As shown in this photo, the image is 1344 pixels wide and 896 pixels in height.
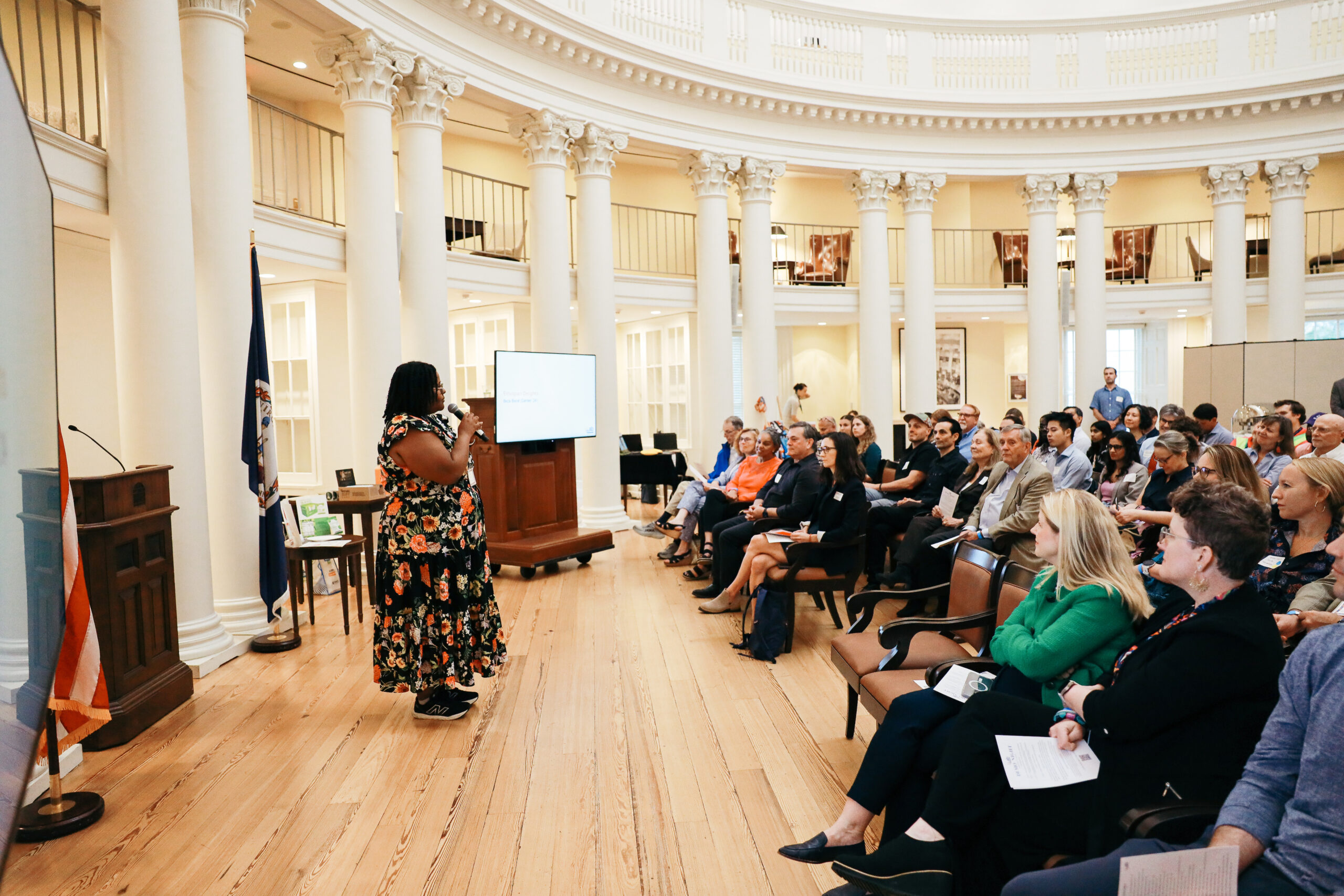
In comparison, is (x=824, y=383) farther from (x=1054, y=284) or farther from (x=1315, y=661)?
(x=1315, y=661)

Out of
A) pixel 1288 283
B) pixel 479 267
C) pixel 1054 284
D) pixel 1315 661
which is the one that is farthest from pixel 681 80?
pixel 1315 661

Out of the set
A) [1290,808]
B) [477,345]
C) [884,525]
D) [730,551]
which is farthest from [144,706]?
[477,345]

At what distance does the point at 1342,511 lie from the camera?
127 inches

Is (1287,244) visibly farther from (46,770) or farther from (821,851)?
(46,770)

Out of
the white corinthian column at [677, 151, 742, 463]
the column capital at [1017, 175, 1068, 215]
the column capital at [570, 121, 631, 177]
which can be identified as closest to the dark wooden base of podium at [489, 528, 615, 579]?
the white corinthian column at [677, 151, 742, 463]

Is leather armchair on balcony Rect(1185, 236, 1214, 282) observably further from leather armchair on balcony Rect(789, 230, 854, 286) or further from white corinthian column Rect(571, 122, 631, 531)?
white corinthian column Rect(571, 122, 631, 531)

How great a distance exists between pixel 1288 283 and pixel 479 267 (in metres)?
11.6

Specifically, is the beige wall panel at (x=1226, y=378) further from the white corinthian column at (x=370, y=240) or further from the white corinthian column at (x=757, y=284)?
the white corinthian column at (x=370, y=240)

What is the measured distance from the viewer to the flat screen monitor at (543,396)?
23.2 feet

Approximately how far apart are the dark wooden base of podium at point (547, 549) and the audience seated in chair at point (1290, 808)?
575 centimetres

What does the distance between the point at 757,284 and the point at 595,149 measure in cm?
294

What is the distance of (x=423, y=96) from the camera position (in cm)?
781

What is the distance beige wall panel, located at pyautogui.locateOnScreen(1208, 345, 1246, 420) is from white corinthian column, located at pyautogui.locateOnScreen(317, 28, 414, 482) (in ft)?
31.6

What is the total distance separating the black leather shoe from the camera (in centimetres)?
256
